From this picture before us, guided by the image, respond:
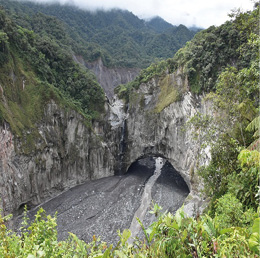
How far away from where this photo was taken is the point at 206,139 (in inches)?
411

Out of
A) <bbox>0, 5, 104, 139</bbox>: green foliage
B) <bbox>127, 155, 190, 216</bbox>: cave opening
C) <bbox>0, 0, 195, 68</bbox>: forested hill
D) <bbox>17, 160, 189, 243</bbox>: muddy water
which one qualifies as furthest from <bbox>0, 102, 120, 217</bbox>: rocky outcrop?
<bbox>0, 0, 195, 68</bbox>: forested hill

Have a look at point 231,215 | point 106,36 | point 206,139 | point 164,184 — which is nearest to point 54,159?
point 164,184

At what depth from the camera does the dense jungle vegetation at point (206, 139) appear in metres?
2.78

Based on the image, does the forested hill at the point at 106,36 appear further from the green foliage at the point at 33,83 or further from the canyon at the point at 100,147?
the canyon at the point at 100,147

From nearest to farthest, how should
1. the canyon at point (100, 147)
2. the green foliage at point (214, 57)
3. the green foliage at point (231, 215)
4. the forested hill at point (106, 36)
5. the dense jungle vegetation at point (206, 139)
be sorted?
the dense jungle vegetation at point (206, 139) < the green foliage at point (231, 215) < the green foliage at point (214, 57) < the canyon at point (100, 147) < the forested hill at point (106, 36)

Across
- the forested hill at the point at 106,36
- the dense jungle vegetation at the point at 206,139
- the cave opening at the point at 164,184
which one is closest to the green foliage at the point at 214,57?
the dense jungle vegetation at the point at 206,139

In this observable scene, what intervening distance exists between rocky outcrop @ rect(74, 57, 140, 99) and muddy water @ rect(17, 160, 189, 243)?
101 ft

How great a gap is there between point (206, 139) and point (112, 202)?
1596 centimetres

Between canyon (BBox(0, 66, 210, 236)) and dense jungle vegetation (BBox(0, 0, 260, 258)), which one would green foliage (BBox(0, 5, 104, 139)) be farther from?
canyon (BBox(0, 66, 210, 236))

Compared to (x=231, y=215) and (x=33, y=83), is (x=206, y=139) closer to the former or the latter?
(x=231, y=215)

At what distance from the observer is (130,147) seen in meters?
31.3

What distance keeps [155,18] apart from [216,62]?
121 metres

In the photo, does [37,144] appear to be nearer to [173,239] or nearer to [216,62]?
[216,62]

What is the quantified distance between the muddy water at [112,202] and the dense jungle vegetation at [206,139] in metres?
5.32
